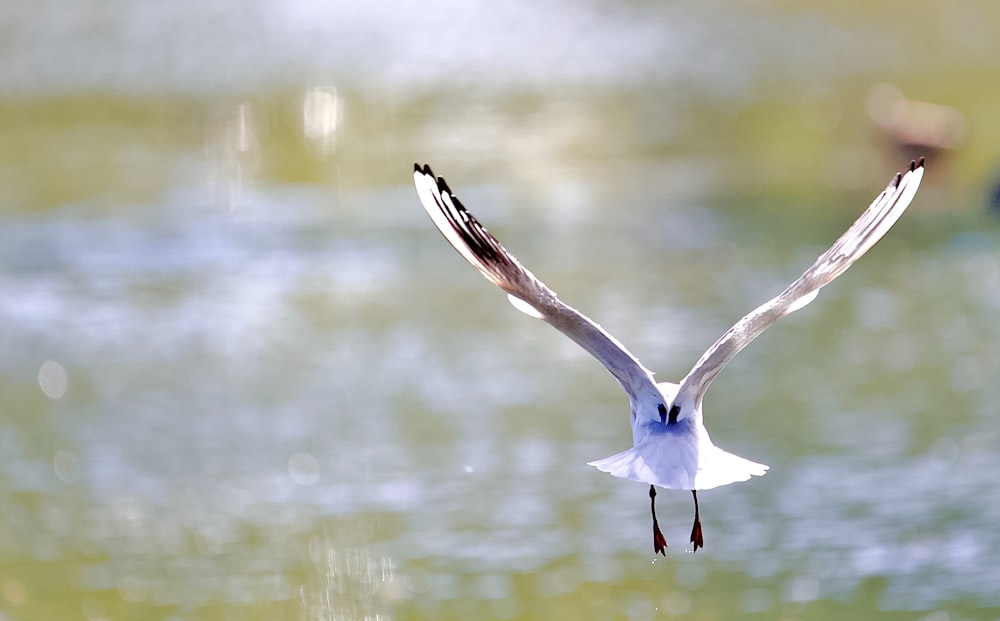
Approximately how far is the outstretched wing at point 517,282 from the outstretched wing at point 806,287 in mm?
255

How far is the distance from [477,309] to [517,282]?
11.6 meters

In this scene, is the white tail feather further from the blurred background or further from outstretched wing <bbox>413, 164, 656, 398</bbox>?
the blurred background

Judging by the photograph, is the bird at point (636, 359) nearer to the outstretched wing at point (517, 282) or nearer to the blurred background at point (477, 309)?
the outstretched wing at point (517, 282)

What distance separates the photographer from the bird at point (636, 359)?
21.5 feet

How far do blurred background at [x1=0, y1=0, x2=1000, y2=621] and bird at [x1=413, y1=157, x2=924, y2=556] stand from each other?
3.74 metres

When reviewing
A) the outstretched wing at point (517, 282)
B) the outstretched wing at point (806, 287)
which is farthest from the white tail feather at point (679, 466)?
the outstretched wing at point (517, 282)

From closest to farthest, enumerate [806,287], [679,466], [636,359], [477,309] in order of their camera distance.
A: [679,466] < [806,287] < [636,359] < [477,309]

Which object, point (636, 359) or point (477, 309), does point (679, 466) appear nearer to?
point (636, 359)

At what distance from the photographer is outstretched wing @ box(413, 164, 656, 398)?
6773 millimetres

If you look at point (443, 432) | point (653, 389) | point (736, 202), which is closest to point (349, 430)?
point (443, 432)

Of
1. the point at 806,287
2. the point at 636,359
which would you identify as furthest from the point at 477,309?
the point at 806,287

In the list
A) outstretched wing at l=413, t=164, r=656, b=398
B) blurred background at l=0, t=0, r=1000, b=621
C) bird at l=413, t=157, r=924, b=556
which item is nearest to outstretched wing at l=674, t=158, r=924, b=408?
bird at l=413, t=157, r=924, b=556

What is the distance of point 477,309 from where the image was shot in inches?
725

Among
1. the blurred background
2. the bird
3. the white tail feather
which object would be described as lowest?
the white tail feather
